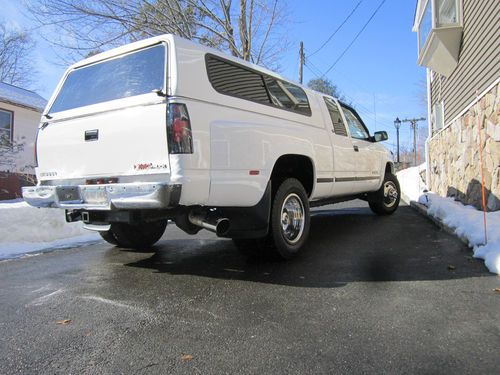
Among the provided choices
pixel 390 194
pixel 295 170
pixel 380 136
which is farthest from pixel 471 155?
pixel 295 170

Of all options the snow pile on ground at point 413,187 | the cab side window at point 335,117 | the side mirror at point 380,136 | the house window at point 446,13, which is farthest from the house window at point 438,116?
the cab side window at point 335,117

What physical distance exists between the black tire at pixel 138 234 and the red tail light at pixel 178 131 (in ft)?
6.88

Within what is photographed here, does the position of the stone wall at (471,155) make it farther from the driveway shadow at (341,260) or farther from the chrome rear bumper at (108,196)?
the chrome rear bumper at (108,196)

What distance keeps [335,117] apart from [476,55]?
5.06 metres

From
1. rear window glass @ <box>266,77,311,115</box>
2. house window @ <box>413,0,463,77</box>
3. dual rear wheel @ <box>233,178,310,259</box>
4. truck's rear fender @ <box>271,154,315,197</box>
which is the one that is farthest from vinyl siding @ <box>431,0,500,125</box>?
dual rear wheel @ <box>233,178,310,259</box>

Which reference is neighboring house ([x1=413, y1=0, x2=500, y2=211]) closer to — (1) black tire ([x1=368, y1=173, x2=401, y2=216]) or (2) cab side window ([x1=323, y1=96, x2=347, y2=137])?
(1) black tire ([x1=368, y1=173, x2=401, y2=216])

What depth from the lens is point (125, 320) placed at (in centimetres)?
314

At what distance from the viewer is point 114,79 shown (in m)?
4.21

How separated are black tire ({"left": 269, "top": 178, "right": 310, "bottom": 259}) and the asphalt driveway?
0.21 metres

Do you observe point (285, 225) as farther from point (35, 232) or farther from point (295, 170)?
point (35, 232)

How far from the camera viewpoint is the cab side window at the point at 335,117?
6246mm

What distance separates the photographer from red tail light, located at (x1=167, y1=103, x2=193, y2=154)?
3480 mm

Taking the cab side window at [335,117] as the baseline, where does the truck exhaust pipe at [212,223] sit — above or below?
below

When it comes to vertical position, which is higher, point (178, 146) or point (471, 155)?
point (471, 155)
